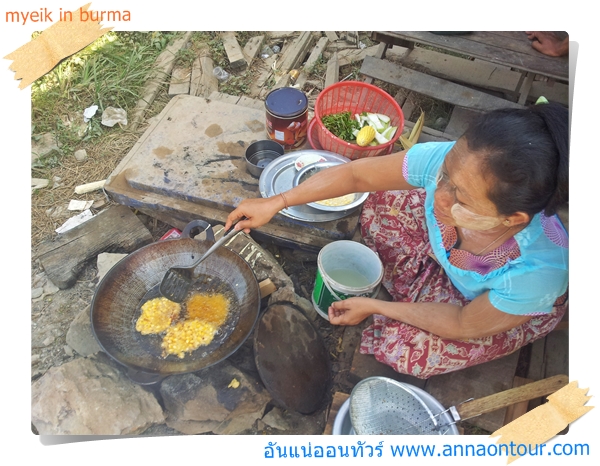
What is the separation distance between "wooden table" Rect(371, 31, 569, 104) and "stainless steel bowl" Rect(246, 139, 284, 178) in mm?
1381

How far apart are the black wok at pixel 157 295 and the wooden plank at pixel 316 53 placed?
2.58m

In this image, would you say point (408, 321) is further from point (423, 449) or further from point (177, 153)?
point (177, 153)

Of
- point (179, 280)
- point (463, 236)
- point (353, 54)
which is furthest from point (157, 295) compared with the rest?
point (353, 54)

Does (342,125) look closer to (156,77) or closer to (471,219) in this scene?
(471,219)

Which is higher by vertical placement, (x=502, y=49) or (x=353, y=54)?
(x=502, y=49)

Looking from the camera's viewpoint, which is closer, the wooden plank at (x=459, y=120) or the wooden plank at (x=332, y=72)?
the wooden plank at (x=459, y=120)

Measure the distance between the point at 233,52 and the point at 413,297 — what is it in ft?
10.1

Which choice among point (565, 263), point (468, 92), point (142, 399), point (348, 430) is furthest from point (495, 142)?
point (468, 92)

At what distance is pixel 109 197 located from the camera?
2.96m

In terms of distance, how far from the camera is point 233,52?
4145 mm

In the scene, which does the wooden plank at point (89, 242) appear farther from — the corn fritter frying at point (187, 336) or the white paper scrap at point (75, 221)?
the corn fritter frying at point (187, 336)

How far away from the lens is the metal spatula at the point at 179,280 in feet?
7.11

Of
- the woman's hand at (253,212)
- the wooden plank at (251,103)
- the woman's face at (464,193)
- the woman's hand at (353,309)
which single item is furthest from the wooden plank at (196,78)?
the woman's face at (464,193)

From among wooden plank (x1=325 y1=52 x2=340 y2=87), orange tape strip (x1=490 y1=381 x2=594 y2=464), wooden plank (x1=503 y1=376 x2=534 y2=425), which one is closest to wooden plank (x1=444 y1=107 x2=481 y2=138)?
wooden plank (x1=325 y1=52 x2=340 y2=87)
